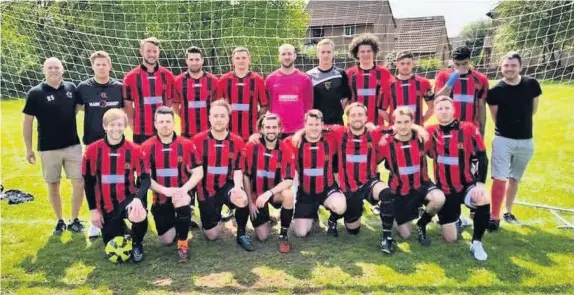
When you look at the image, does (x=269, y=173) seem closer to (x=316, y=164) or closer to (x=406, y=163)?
(x=316, y=164)

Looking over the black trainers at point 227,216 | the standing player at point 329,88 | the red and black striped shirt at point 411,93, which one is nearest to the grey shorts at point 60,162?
the black trainers at point 227,216

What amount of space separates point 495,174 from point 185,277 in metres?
2.93

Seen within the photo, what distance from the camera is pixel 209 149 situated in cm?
396

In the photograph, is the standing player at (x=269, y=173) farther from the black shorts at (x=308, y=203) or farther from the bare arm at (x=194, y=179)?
the bare arm at (x=194, y=179)

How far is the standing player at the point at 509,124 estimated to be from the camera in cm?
421

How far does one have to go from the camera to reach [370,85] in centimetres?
452

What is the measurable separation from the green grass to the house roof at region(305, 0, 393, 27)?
218 inches

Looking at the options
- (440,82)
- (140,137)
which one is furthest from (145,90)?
(440,82)

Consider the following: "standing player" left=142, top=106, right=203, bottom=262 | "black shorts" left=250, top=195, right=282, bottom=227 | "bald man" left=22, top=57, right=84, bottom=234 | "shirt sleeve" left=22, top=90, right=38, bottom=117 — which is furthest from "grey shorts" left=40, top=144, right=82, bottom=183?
"black shorts" left=250, top=195, right=282, bottom=227

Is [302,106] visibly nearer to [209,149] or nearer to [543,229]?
[209,149]

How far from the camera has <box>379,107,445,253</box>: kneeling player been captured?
12.8 feet

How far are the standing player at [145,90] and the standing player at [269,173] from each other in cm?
117

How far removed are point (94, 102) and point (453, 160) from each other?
10.6 feet

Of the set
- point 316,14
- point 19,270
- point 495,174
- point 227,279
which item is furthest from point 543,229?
point 316,14
